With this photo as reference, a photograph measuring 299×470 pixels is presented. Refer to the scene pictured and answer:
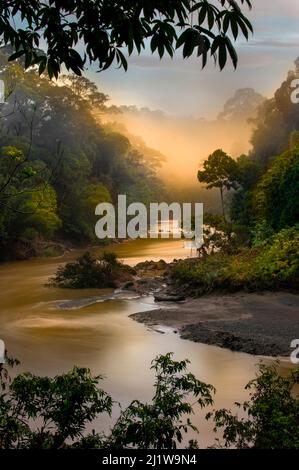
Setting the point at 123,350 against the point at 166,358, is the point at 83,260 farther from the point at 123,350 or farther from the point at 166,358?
the point at 166,358

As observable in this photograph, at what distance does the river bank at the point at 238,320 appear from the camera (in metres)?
11.6

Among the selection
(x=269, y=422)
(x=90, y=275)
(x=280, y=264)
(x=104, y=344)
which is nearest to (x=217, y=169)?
(x=90, y=275)

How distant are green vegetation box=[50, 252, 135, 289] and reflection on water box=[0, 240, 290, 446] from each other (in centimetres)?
73

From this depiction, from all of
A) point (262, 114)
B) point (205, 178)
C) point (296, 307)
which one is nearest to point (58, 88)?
point (262, 114)

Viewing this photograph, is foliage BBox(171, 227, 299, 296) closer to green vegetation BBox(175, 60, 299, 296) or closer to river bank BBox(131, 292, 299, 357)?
green vegetation BBox(175, 60, 299, 296)

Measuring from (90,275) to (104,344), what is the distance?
9.00 m

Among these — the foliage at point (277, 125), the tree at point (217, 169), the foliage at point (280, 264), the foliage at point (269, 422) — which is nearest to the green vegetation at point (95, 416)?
the foliage at point (269, 422)

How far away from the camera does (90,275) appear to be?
69.5ft

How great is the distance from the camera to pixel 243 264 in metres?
18.3

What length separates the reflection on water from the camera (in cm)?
938

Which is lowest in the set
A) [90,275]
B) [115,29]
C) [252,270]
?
[90,275]

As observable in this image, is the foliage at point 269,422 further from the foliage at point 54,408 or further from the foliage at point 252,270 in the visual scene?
the foliage at point 252,270

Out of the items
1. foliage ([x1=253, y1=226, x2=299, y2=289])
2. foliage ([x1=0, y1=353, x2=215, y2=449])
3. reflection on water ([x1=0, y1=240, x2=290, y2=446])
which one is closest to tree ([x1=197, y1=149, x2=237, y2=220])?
foliage ([x1=253, y1=226, x2=299, y2=289])

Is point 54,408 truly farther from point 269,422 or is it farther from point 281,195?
point 281,195
